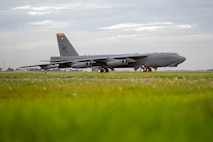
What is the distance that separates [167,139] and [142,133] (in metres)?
0.24

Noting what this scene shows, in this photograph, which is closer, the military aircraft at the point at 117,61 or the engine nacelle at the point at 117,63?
the military aircraft at the point at 117,61

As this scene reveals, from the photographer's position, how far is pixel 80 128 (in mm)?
3021

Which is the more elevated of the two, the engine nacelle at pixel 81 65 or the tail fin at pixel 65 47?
the tail fin at pixel 65 47

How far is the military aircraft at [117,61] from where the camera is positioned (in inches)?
2174

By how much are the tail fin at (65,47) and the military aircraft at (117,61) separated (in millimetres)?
1875

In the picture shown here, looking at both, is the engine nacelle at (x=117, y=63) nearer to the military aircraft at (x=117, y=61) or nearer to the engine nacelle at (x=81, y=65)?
the military aircraft at (x=117, y=61)

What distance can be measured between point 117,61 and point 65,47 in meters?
13.5

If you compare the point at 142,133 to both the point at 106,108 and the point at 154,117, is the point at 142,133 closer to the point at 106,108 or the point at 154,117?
the point at 154,117

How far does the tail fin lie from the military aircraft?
6.15ft

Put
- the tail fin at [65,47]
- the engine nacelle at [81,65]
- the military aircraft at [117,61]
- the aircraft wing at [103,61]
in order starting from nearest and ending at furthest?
the military aircraft at [117,61], the aircraft wing at [103,61], the engine nacelle at [81,65], the tail fin at [65,47]

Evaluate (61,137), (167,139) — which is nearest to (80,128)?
(61,137)

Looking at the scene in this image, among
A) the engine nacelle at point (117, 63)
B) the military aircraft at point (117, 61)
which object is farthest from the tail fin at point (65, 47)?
the engine nacelle at point (117, 63)

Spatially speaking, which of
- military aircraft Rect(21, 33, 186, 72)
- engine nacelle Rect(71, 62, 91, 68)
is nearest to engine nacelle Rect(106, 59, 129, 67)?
military aircraft Rect(21, 33, 186, 72)

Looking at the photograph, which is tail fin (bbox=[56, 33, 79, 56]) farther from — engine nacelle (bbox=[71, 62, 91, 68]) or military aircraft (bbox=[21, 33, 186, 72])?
engine nacelle (bbox=[71, 62, 91, 68])
